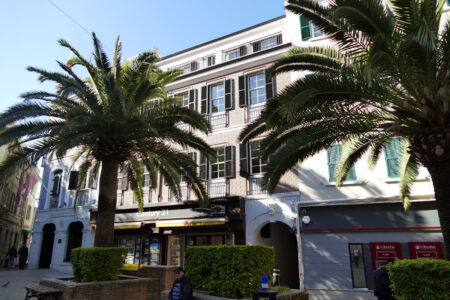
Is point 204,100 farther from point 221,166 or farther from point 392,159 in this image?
point 392,159

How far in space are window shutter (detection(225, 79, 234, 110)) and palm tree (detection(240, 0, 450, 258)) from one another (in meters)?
8.40

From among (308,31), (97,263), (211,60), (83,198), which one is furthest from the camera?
(83,198)

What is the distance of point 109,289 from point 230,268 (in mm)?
4558

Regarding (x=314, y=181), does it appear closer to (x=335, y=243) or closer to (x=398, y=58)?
(x=335, y=243)

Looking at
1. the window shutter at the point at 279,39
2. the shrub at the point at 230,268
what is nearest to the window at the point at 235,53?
the window shutter at the point at 279,39

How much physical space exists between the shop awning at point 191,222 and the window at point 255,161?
2806mm

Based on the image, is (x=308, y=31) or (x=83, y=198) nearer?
(x=308, y=31)

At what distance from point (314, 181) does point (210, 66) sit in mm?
8847

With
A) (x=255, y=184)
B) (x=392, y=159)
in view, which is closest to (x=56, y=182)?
(x=255, y=184)

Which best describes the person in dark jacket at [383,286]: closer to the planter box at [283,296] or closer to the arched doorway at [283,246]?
the planter box at [283,296]

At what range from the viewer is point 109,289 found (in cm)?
1030

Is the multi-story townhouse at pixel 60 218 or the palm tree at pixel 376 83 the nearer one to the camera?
the palm tree at pixel 376 83

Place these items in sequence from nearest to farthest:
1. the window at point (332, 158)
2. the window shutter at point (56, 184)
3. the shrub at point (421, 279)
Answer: the shrub at point (421, 279), the window at point (332, 158), the window shutter at point (56, 184)

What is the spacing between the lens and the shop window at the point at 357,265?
13.2 m
